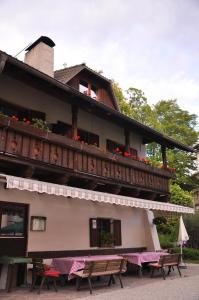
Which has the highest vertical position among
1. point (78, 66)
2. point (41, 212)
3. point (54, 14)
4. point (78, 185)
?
point (78, 66)

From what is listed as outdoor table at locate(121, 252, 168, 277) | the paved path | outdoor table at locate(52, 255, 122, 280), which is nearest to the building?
outdoor table at locate(52, 255, 122, 280)

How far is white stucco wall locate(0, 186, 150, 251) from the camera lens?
415 inches

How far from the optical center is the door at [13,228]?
9.91 m

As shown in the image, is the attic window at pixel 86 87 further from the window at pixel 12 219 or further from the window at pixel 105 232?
the window at pixel 12 219

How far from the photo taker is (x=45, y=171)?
33.4 feet

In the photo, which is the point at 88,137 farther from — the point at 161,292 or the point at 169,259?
the point at 161,292

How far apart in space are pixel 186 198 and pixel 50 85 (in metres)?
17.5

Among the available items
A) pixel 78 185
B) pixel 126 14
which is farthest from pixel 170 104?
pixel 126 14

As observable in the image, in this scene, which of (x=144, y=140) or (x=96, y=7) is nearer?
(x=96, y=7)

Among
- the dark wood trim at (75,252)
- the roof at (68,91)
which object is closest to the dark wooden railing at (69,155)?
the roof at (68,91)

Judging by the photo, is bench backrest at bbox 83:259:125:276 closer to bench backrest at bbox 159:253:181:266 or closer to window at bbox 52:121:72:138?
bench backrest at bbox 159:253:181:266

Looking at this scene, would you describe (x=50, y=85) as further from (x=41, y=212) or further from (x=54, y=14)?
(x=41, y=212)

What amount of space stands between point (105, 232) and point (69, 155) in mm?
4472

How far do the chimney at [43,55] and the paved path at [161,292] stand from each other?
964cm
